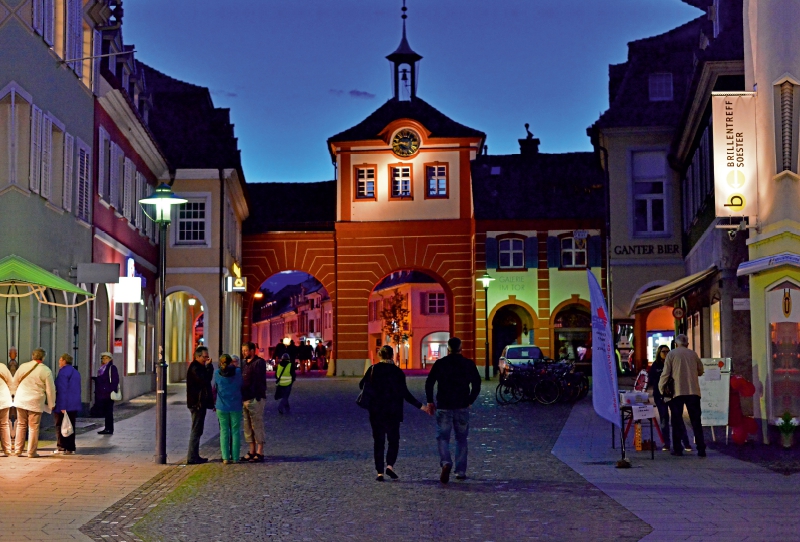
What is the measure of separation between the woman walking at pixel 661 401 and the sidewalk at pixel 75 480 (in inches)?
272

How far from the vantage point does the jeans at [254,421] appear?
17.1 metres

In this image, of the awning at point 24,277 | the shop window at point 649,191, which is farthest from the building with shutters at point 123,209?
the shop window at point 649,191

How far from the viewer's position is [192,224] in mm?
43688

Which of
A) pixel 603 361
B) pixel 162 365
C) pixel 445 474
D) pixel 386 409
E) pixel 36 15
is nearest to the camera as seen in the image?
pixel 445 474

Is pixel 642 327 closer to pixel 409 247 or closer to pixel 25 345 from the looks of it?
pixel 409 247

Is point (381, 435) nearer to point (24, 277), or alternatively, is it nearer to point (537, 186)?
point (24, 277)

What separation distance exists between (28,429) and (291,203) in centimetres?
4332

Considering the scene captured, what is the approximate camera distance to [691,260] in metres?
31.8

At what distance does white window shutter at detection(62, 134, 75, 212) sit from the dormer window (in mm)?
20788

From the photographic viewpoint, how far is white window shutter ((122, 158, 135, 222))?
3161 cm

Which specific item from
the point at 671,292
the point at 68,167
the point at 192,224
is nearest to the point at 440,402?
the point at 671,292

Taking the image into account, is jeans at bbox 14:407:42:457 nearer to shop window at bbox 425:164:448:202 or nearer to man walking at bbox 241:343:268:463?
man walking at bbox 241:343:268:463

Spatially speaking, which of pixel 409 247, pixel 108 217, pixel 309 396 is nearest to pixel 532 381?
pixel 309 396

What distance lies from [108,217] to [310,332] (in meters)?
88.2
